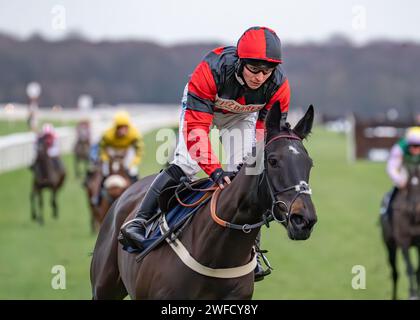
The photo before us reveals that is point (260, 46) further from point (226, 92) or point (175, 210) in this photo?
point (175, 210)

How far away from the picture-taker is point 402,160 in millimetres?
11188

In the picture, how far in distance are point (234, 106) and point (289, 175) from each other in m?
0.88

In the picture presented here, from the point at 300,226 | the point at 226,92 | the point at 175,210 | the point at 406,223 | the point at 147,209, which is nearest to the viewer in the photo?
the point at 300,226

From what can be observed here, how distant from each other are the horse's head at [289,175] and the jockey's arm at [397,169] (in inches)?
239

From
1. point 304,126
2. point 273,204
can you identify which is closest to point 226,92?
point 304,126

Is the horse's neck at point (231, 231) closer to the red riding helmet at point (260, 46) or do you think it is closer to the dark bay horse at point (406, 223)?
the red riding helmet at point (260, 46)

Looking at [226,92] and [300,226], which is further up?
[226,92]

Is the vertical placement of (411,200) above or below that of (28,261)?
above

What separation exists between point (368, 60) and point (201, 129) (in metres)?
78.3

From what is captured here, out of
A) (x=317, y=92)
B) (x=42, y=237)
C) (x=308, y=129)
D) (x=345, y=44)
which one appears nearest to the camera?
(x=308, y=129)
